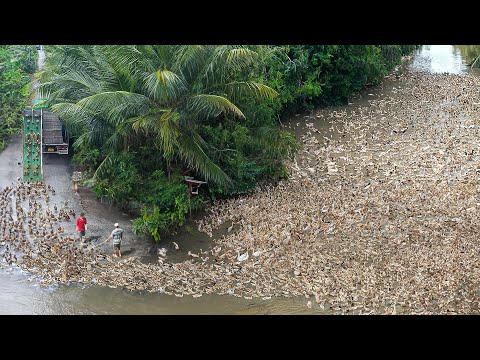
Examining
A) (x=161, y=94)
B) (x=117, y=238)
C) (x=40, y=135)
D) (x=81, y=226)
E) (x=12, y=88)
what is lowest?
(x=117, y=238)

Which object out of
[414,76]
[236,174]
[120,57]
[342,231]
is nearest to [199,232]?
[236,174]

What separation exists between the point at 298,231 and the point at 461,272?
3128mm

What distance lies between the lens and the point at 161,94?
14102 millimetres

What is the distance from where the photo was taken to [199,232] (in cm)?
1483

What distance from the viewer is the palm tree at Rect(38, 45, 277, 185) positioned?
14.2 metres

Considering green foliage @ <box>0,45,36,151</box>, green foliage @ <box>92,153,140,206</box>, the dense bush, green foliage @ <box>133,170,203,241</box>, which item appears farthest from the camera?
green foliage @ <box>0,45,36,151</box>

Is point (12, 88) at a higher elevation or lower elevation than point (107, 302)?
higher

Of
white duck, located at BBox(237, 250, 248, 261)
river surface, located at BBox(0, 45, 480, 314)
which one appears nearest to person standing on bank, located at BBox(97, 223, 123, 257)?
river surface, located at BBox(0, 45, 480, 314)

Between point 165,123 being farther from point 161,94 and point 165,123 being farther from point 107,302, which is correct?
point 107,302

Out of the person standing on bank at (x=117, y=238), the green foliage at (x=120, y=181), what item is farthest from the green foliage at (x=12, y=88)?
the person standing on bank at (x=117, y=238)

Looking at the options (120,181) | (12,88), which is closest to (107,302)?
(120,181)

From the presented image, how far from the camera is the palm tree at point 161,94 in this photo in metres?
14.2

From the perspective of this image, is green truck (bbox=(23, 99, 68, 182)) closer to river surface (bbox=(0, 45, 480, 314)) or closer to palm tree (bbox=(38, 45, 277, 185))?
palm tree (bbox=(38, 45, 277, 185))

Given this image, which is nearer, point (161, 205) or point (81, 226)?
point (81, 226)
